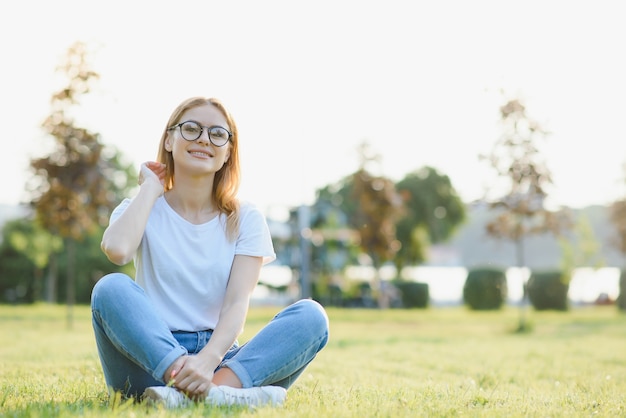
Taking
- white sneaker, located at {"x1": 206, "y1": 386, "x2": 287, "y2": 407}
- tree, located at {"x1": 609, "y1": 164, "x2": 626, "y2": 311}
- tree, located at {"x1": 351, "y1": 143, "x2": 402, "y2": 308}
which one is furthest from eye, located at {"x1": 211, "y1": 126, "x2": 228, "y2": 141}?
tree, located at {"x1": 609, "y1": 164, "x2": 626, "y2": 311}

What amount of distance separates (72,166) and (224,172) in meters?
9.44

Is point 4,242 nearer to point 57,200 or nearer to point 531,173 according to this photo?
point 57,200

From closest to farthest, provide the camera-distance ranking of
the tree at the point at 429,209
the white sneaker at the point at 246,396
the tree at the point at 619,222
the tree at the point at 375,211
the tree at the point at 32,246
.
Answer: the white sneaker at the point at 246,396 < the tree at the point at 375,211 < the tree at the point at 619,222 < the tree at the point at 32,246 < the tree at the point at 429,209

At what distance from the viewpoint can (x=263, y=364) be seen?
10.8 feet

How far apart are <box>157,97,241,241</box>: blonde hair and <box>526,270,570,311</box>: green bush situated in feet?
78.0

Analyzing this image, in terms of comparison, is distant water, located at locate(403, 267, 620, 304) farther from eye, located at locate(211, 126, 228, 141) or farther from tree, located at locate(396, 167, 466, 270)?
eye, located at locate(211, 126, 228, 141)

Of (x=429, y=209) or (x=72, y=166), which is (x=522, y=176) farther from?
(x=429, y=209)

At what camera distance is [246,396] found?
10.4 ft

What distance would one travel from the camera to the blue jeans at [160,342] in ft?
10.3

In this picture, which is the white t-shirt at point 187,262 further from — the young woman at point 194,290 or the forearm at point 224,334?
the forearm at point 224,334

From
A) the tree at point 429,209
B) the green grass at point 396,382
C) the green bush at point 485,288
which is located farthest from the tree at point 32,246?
the tree at point 429,209

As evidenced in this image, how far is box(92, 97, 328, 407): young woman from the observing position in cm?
314

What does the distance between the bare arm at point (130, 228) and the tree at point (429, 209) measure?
103 feet

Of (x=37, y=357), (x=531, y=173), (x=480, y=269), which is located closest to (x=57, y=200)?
(x=37, y=357)
